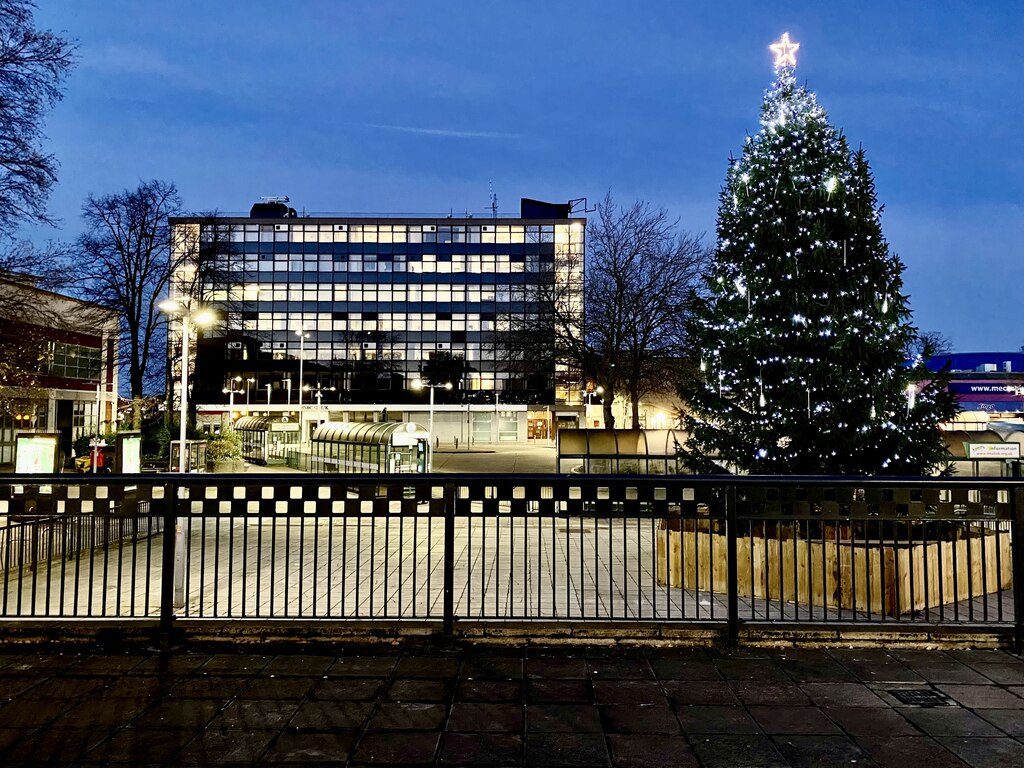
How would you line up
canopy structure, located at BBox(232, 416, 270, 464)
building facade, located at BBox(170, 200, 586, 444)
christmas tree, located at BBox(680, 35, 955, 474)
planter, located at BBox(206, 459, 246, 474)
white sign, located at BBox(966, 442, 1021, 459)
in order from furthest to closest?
building facade, located at BBox(170, 200, 586, 444)
canopy structure, located at BBox(232, 416, 270, 464)
planter, located at BBox(206, 459, 246, 474)
white sign, located at BBox(966, 442, 1021, 459)
christmas tree, located at BBox(680, 35, 955, 474)

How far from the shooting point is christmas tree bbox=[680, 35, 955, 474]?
8.79 meters

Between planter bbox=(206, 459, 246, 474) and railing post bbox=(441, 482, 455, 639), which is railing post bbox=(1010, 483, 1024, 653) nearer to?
railing post bbox=(441, 482, 455, 639)

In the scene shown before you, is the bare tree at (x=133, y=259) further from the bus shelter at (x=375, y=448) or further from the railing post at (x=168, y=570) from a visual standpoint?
the railing post at (x=168, y=570)

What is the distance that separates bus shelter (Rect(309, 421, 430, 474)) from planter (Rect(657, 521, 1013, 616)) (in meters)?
14.6

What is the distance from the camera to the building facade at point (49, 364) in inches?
709

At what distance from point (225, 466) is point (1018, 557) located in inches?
1067

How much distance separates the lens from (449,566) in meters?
5.60

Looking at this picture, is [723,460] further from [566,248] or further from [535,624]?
[566,248]

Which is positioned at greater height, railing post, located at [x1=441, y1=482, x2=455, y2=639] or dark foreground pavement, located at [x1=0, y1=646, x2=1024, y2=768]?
railing post, located at [x1=441, y1=482, x2=455, y2=639]

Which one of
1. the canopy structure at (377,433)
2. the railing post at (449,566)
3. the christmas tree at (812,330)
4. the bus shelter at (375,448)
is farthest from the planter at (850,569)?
the canopy structure at (377,433)

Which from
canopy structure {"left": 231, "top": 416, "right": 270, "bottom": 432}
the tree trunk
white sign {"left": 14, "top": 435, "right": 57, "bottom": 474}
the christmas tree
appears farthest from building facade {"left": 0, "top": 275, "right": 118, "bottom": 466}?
the tree trunk

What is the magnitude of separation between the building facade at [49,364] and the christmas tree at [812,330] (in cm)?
1087

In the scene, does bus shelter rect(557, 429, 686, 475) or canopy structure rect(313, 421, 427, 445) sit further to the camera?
canopy structure rect(313, 421, 427, 445)

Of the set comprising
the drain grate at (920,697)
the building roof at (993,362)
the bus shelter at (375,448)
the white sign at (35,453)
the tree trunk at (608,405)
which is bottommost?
the drain grate at (920,697)
